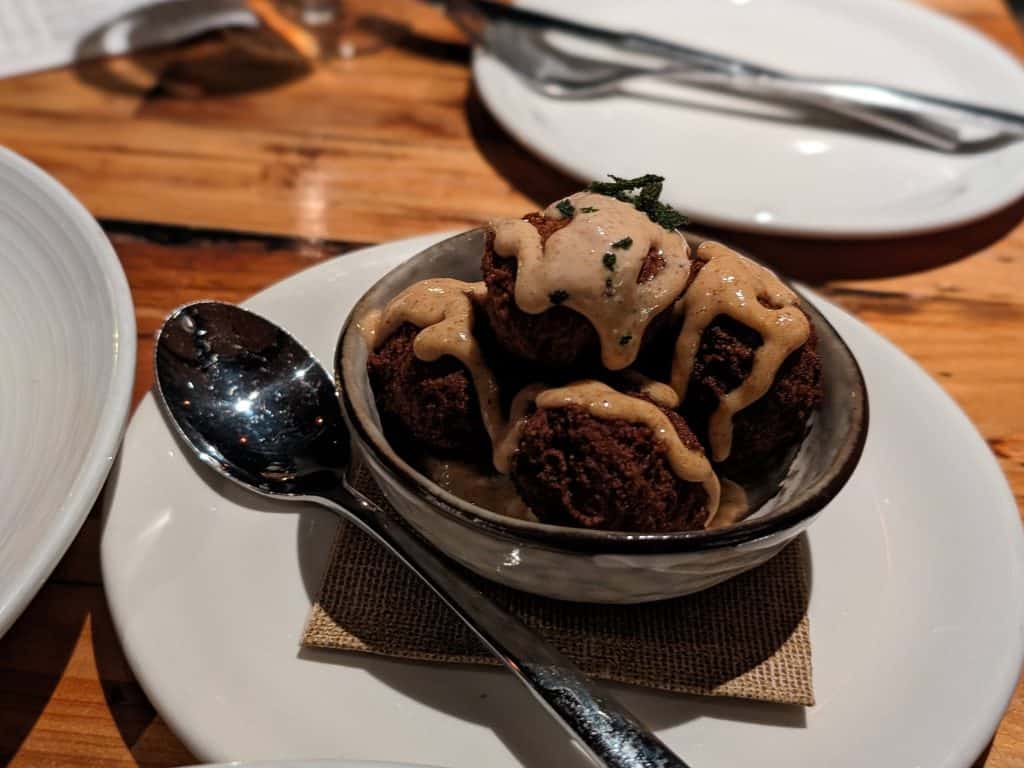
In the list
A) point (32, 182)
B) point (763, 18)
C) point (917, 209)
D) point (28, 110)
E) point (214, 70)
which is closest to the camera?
point (32, 182)

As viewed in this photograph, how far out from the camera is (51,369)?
98 cm

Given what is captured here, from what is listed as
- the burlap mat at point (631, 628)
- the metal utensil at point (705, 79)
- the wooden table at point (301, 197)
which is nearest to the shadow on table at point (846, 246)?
the wooden table at point (301, 197)

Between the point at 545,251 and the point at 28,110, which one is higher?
the point at 545,251

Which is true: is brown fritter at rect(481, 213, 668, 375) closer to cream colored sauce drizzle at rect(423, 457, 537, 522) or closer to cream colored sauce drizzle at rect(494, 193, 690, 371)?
cream colored sauce drizzle at rect(494, 193, 690, 371)

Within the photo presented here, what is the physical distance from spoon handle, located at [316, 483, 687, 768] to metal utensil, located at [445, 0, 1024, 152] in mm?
1175

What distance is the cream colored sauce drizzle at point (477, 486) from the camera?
0.85 meters

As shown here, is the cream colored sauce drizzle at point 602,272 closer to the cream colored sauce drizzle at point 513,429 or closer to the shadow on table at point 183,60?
the cream colored sauce drizzle at point 513,429

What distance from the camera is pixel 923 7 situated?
6.97 feet

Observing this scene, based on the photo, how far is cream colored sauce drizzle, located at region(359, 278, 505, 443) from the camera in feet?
2.83

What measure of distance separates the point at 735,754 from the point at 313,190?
4.08ft

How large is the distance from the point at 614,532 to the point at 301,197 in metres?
1.09

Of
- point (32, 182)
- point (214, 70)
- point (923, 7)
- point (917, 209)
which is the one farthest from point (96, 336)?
point (923, 7)

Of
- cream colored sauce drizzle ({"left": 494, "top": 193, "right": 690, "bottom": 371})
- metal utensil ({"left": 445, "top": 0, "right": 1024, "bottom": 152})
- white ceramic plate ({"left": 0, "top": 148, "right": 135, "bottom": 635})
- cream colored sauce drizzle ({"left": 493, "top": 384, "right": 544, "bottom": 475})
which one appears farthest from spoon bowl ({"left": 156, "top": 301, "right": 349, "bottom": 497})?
metal utensil ({"left": 445, "top": 0, "right": 1024, "bottom": 152})

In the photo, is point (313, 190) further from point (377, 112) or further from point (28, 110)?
point (28, 110)
